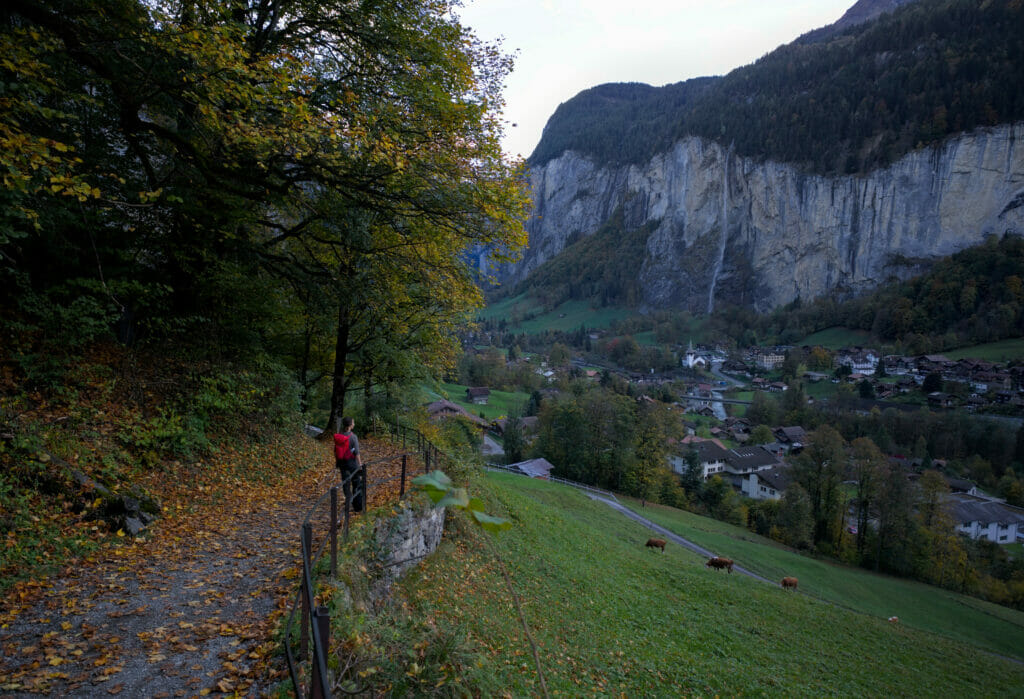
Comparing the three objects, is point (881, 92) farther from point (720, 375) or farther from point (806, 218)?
point (720, 375)

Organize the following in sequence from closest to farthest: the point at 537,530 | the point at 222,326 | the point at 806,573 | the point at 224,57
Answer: the point at 224,57 → the point at 222,326 → the point at 537,530 → the point at 806,573

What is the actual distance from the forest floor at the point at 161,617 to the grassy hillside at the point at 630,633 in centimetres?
150

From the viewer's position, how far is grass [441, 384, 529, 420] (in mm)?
74812

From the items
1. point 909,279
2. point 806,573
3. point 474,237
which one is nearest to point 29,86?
point 474,237

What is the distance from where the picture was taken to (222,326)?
41.5 ft

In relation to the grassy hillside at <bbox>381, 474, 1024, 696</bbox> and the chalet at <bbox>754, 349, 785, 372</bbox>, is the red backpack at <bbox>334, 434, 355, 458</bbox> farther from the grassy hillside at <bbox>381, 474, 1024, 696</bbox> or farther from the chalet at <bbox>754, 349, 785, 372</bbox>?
the chalet at <bbox>754, 349, 785, 372</bbox>

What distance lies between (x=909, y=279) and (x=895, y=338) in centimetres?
1888

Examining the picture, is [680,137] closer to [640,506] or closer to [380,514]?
[640,506]

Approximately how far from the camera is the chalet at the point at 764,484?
59.9 meters

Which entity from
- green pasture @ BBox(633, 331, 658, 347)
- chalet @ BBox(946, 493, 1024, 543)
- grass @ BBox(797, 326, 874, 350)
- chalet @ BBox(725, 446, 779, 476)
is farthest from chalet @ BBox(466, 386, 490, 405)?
grass @ BBox(797, 326, 874, 350)

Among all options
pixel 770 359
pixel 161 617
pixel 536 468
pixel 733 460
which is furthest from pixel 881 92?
pixel 161 617

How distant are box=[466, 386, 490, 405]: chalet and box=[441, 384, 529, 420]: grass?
2.24ft

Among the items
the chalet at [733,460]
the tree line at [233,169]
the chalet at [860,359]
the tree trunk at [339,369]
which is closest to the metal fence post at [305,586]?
the tree line at [233,169]

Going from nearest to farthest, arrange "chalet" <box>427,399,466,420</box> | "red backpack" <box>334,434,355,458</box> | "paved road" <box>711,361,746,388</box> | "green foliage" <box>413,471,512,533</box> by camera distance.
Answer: "green foliage" <box>413,471,512,533</box> → "red backpack" <box>334,434,355,458</box> → "chalet" <box>427,399,466,420</box> → "paved road" <box>711,361,746,388</box>
